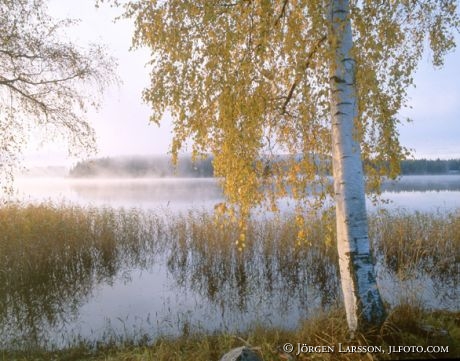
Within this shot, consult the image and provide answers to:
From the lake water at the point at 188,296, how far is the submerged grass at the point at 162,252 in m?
0.05

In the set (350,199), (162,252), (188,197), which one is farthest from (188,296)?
(188,197)

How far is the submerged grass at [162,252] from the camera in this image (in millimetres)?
7677

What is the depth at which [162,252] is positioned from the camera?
1270cm

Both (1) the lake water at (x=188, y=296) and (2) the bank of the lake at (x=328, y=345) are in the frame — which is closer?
(2) the bank of the lake at (x=328, y=345)

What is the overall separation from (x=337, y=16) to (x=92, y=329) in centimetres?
728

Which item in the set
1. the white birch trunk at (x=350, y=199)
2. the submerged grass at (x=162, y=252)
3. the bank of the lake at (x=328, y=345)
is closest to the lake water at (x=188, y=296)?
the submerged grass at (x=162, y=252)

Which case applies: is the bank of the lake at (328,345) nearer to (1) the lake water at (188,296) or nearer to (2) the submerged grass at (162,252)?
(2) the submerged grass at (162,252)

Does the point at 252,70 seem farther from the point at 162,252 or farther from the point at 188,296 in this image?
the point at 162,252

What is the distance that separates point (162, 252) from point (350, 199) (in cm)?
986

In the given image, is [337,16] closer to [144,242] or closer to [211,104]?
[211,104]

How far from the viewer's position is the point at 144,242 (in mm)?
12969

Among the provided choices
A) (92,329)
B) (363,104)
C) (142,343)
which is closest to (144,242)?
(92,329)

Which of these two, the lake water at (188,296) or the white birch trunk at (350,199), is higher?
the white birch trunk at (350,199)

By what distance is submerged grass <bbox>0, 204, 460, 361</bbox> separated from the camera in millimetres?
7677
